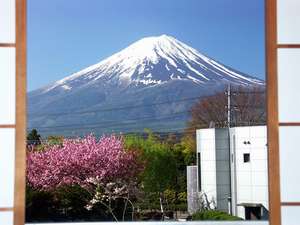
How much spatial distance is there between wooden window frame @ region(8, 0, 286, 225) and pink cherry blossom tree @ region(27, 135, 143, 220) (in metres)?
6.32

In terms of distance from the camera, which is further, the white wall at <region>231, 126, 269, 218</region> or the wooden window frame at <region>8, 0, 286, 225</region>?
the white wall at <region>231, 126, 269, 218</region>

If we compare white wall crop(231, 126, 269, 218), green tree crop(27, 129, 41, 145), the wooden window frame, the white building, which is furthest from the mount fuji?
the wooden window frame

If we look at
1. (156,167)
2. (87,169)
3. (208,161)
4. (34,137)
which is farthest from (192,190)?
(34,137)

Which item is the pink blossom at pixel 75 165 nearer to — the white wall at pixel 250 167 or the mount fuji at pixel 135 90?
the mount fuji at pixel 135 90

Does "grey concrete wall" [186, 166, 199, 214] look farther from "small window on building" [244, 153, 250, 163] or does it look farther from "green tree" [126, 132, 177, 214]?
"small window on building" [244, 153, 250, 163]

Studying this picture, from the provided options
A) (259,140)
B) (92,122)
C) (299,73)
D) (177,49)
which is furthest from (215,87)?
(299,73)

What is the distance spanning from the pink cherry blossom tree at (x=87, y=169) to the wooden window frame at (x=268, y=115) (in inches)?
249

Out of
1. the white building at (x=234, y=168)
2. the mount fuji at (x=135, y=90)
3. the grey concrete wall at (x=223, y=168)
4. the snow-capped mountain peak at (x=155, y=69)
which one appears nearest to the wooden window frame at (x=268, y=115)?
the white building at (x=234, y=168)

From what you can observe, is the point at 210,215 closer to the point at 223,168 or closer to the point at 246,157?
the point at 223,168

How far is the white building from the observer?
7.99 metres

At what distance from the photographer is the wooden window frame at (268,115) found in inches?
62.8

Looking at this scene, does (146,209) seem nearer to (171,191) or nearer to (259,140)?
(171,191)

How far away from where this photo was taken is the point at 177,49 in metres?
8.97

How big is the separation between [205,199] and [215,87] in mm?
2015
